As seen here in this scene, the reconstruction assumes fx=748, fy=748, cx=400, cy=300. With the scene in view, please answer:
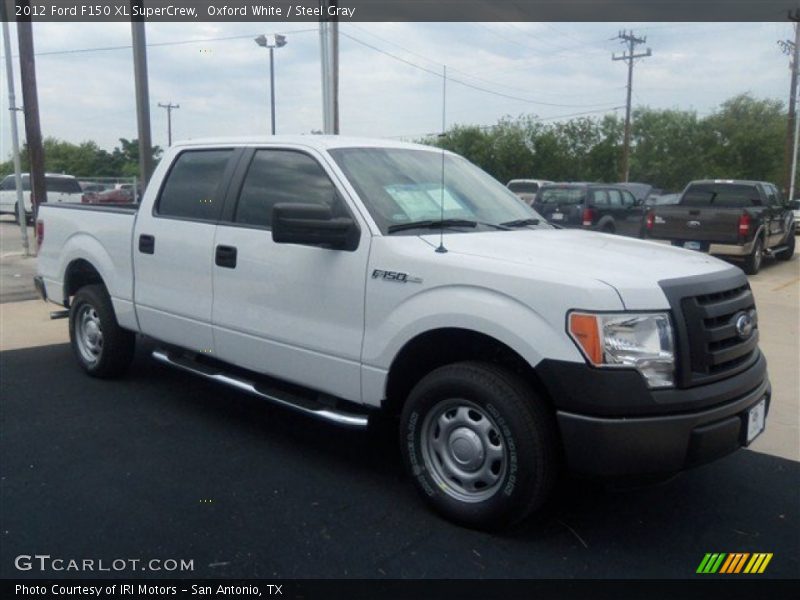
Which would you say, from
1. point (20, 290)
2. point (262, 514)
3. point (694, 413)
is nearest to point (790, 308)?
point (694, 413)

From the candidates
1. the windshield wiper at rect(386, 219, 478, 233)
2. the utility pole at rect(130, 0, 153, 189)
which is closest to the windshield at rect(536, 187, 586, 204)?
the utility pole at rect(130, 0, 153, 189)

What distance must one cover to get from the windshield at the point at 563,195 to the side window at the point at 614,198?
114 centimetres

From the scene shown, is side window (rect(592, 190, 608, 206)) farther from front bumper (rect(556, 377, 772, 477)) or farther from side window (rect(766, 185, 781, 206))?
front bumper (rect(556, 377, 772, 477))

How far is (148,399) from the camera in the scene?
565 centimetres

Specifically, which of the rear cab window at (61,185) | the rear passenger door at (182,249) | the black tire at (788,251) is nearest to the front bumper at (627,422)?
the rear passenger door at (182,249)

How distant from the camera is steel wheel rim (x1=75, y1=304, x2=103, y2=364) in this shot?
598cm

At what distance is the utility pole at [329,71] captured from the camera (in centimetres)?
1770

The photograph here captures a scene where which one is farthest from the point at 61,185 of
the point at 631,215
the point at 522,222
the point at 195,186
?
the point at 522,222

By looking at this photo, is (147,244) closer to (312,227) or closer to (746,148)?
(312,227)

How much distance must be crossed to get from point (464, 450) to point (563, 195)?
525 inches

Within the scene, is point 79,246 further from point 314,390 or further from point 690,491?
point 690,491

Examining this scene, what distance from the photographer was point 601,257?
3.65 metres

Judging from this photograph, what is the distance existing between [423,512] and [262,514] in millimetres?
813

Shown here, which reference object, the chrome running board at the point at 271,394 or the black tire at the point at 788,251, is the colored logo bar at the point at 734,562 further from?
the black tire at the point at 788,251
